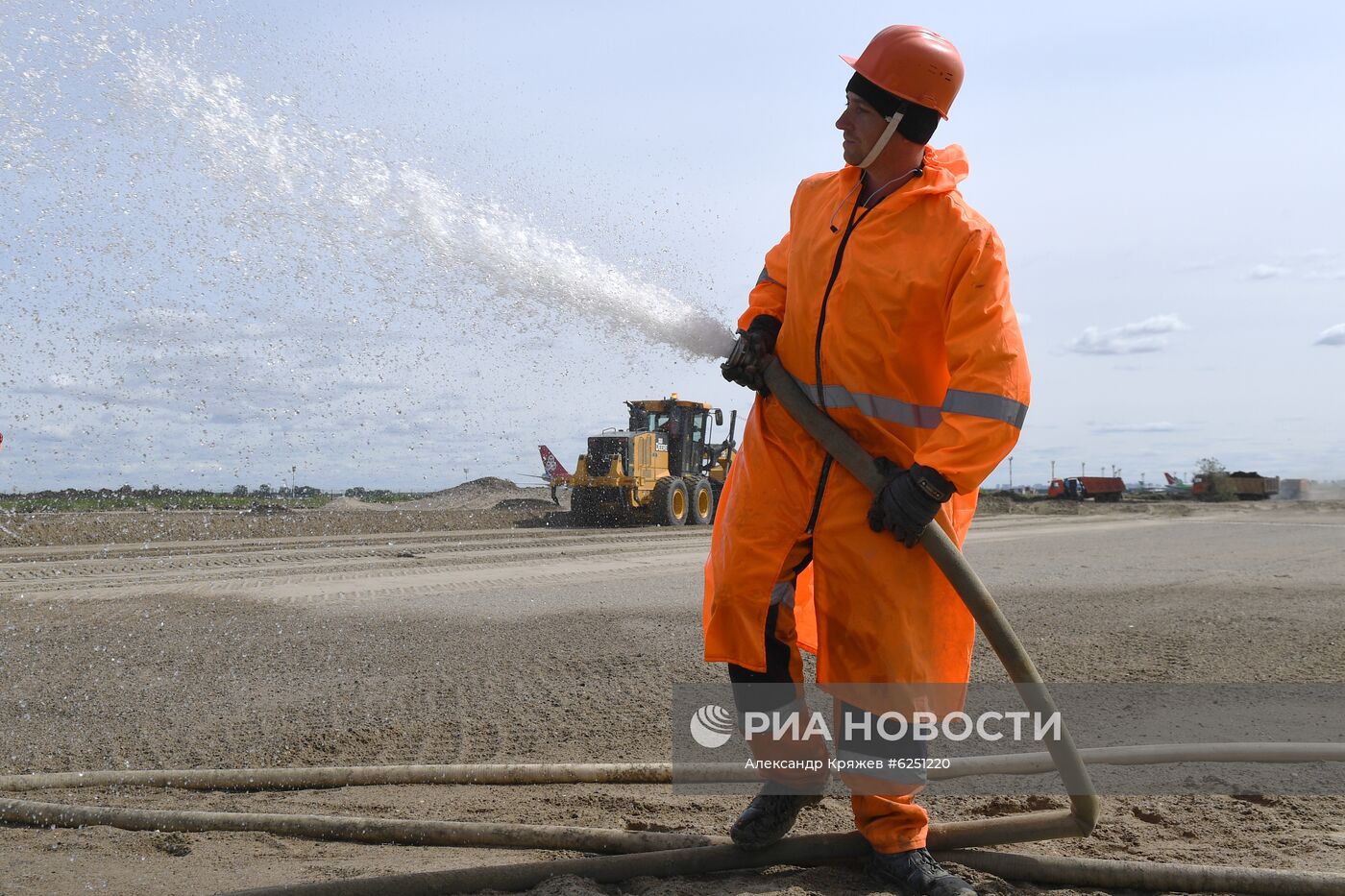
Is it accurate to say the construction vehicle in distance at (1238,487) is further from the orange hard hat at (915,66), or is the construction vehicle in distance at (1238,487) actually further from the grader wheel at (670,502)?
the orange hard hat at (915,66)

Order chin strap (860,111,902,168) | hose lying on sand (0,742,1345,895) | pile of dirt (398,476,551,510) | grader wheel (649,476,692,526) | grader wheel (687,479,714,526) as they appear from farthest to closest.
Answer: pile of dirt (398,476,551,510)
grader wheel (687,479,714,526)
grader wheel (649,476,692,526)
chin strap (860,111,902,168)
hose lying on sand (0,742,1345,895)

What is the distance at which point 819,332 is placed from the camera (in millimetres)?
3084

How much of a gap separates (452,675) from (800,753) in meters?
3.29

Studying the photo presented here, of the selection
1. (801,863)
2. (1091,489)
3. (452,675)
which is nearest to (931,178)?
(801,863)

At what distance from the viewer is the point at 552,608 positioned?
873 cm

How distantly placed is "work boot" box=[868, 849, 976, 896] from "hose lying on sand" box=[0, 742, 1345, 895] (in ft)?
0.46

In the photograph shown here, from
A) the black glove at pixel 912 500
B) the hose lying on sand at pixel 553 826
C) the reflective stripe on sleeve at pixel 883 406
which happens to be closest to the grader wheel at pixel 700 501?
the hose lying on sand at pixel 553 826

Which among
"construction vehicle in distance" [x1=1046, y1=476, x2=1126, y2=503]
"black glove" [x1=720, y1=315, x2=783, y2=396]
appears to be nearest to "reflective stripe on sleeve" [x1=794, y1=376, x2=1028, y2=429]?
"black glove" [x1=720, y1=315, x2=783, y2=396]

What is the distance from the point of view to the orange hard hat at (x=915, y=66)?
3.02m

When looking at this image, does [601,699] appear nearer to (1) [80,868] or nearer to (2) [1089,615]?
(1) [80,868]

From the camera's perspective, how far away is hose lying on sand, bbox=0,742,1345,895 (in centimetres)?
293

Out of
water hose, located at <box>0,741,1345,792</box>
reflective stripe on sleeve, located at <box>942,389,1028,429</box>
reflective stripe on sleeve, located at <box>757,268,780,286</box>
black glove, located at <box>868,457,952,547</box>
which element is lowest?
water hose, located at <box>0,741,1345,792</box>

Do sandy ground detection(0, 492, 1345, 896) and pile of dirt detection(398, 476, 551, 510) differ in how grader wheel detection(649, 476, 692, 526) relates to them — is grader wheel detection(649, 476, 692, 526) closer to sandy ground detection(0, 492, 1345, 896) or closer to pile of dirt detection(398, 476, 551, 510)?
sandy ground detection(0, 492, 1345, 896)

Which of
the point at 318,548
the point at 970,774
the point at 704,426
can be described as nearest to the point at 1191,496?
the point at 704,426
